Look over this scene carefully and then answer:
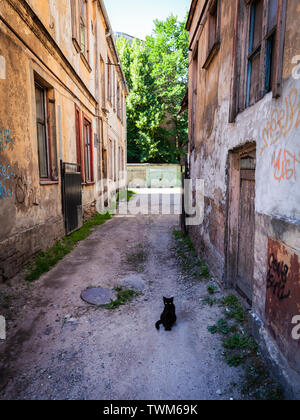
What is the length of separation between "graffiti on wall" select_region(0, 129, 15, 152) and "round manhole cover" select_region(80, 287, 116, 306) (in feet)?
8.22

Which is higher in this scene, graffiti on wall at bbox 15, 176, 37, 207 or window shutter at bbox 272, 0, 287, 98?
window shutter at bbox 272, 0, 287, 98

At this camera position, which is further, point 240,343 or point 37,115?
point 37,115

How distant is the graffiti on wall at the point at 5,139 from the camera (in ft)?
12.3

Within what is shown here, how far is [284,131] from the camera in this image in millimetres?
2045

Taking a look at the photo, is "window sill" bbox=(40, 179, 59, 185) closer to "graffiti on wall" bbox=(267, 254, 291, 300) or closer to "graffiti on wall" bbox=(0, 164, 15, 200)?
"graffiti on wall" bbox=(0, 164, 15, 200)

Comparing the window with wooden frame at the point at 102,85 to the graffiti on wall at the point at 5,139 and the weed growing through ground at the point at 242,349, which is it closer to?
the graffiti on wall at the point at 5,139

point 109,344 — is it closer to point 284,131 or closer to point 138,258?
point 284,131

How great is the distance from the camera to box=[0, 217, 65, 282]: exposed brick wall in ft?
12.6

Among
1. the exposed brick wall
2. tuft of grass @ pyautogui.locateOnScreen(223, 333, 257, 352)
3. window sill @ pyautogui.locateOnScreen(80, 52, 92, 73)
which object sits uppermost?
window sill @ pyautogui.locateOnScreen(80, 52, 92, 73)

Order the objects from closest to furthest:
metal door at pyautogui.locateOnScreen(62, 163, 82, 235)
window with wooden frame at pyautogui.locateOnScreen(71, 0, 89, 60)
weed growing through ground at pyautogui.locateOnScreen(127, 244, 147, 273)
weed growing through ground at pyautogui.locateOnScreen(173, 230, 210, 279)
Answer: weed growing through ground at pyautogui.locateOnScreen(173, 230, 210, 279) < weed growing through ground at pyautogui.locateOnScreen(127, 244, 147, 273) < metal door at pyautogui.locateOnScreen(62, 163, 82, 235) < window with wooden frame at pyautogui.locateOnScreen(71, 0, 89, 60)

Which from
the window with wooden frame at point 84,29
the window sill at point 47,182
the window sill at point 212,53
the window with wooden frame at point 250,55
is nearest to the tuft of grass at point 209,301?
the window with wooden frame at point 250,55

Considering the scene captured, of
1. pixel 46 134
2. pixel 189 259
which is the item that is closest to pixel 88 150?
pixel 46 134

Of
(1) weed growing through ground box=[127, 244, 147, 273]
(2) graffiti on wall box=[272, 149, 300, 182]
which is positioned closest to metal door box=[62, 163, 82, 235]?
(1) weed growing through ground box=[127, 244, 147, 273]

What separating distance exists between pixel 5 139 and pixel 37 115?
2005 mm
